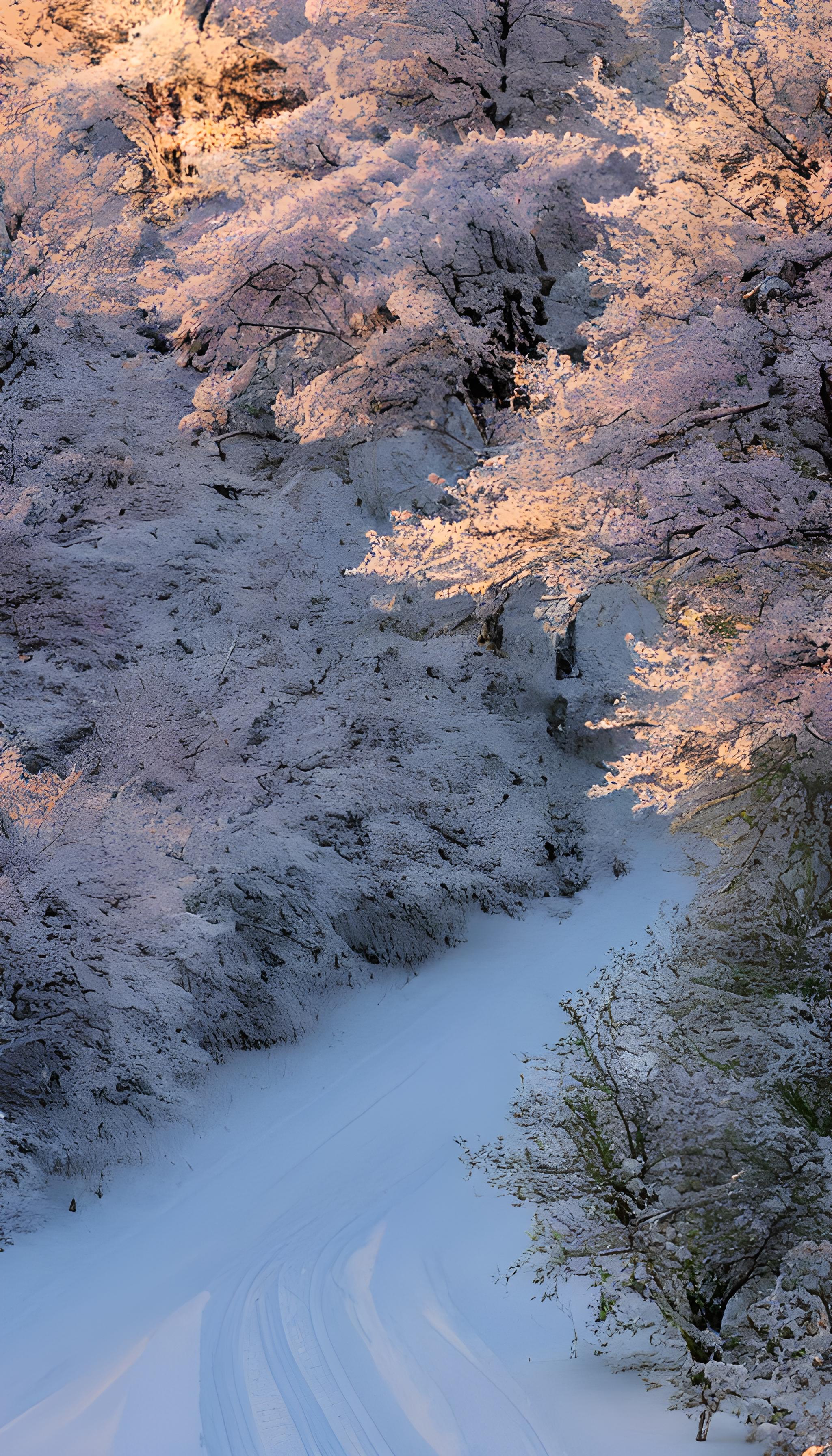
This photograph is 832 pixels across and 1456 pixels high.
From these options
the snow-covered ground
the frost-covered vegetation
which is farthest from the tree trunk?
the frost-covered vegetation

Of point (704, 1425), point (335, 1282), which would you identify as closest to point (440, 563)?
point (335, 1282)

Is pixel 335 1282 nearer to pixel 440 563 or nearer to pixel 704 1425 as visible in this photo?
pixel 704 1425

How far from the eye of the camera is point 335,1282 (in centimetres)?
608

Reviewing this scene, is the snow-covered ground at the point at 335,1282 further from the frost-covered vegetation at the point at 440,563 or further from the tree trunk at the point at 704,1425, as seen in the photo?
the frost-covered vegetation at the point at 440,563

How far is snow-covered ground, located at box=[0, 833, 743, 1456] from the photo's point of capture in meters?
4.48

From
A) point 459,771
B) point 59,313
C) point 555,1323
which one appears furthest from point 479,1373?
point 59,313

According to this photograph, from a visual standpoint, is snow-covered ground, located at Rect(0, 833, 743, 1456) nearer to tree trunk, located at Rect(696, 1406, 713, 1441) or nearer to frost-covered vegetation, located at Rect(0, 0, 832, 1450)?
tree trunk, located at Rect(696, 1406, 713, 1441)

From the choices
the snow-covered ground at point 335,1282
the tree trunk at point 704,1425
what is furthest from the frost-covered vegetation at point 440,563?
the snow-covered ground at point 335,1282

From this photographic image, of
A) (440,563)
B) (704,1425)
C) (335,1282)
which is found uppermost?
(440,563)

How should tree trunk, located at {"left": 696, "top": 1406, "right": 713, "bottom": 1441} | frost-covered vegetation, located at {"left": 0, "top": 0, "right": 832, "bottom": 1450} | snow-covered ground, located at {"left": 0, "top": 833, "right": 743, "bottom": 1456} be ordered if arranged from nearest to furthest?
tree trunk, located at {"left": 696, "top": 1406, "right": 713, "bottom": 1441} < snow-covered ground, located at {"left": 0, "top": 833, "right": 743, "bottom": 1456} < frost-covered vegetation, located at {"left": 0, "top": 0, "right": 832, "bottom": 1450}

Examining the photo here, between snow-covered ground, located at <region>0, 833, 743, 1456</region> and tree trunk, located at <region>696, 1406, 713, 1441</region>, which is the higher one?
tree trunk, located at <region>696, 1406, 713, 1441</region>

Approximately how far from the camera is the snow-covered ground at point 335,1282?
14.7 feet

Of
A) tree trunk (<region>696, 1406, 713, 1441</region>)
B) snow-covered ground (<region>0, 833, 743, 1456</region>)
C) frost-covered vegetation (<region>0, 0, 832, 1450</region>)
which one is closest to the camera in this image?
tree trunk (<region>696, 1406, 713, 1441</region>)

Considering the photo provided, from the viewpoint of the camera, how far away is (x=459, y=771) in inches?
442
